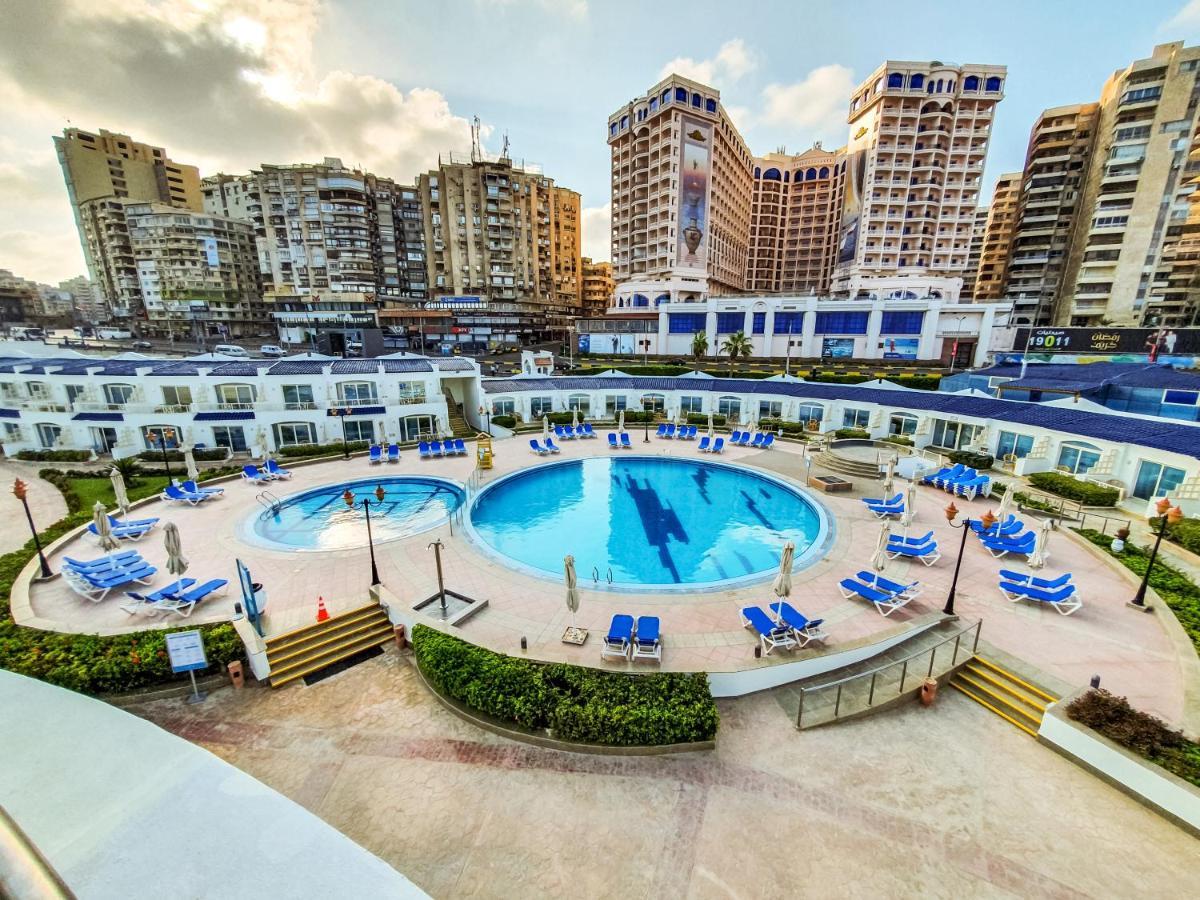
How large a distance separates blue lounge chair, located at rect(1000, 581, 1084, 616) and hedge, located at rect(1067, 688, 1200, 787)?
382 cm

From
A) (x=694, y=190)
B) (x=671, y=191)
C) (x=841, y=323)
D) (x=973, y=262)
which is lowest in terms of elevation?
(x=841, y=323)

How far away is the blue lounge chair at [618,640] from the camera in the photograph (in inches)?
443

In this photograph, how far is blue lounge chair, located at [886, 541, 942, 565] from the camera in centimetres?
1540

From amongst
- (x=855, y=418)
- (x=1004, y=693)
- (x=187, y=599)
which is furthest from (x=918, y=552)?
(x=187, y=599)

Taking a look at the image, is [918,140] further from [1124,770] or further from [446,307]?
[1124,770]

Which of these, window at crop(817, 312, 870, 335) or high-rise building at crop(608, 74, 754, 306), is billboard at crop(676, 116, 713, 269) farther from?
window at crop(817, 312, 870, 335)

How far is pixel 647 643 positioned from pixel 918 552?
1007 cm

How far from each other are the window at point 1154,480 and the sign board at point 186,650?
3122 centimetres

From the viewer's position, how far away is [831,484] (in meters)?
22.1

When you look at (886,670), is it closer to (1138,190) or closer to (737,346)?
(737,346)

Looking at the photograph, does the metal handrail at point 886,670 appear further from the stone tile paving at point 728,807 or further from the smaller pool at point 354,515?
the smaller pool at point 354,515

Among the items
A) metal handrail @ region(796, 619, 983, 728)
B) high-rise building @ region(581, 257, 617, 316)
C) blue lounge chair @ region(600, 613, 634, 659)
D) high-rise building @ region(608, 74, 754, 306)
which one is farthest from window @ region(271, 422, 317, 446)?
high-rise building @ region(581, 257, 617, 316)

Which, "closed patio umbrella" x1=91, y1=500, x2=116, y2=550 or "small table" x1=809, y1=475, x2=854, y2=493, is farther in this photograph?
"small table" x1=809, y1=475, x2=854, y2=493

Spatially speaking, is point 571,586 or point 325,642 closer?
point 571,586
